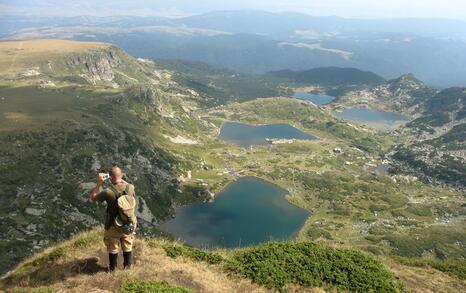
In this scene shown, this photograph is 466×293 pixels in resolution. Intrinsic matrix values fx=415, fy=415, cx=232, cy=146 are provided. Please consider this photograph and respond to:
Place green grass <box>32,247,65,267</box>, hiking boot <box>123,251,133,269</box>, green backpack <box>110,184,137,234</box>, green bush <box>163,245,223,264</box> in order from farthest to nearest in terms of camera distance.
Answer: green bush <box>163,245,223,264</box>, green grass <box>32,247,65,267</box>, hiking boot <box>123,251,133,269</box>, green backpack <box>110,184,137,234</box>

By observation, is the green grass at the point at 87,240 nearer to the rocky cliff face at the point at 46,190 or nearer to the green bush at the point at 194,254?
the green bush at the point at 194,254

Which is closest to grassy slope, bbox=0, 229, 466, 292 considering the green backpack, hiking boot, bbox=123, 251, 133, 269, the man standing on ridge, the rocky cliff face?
hiking boot, bbox=123, 251, 133, 269

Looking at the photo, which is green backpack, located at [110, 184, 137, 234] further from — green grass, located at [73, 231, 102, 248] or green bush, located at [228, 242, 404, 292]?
green bush, located at [228, 242, 404, 292]

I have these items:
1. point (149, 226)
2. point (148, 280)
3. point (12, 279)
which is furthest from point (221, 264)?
point (149, 226)

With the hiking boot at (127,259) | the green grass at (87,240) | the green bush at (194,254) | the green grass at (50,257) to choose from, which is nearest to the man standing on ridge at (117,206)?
the hiking boot at (127,259)

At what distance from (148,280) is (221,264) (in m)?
6.90

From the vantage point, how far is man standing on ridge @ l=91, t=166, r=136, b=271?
20562 millimetres

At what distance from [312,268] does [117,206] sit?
46.4ft

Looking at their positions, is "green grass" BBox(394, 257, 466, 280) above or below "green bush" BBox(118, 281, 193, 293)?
below

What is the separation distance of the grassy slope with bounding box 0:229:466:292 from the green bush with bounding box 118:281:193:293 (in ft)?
0.18

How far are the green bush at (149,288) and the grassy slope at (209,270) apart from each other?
0.05m

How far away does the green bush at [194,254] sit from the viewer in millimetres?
27547

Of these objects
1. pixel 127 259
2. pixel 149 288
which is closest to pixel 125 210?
pixel 127 259

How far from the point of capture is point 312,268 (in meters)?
27.8
